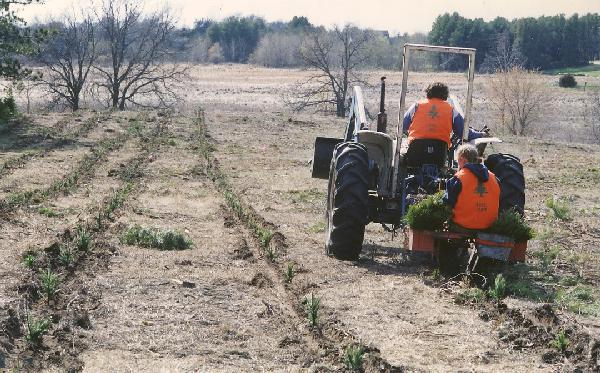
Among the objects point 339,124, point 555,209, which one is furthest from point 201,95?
point 555,209

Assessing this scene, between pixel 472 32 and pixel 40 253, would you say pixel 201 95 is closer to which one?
pixel 472 32

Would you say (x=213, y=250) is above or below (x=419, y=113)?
below

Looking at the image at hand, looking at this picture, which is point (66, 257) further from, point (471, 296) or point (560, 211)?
point (560, 211)

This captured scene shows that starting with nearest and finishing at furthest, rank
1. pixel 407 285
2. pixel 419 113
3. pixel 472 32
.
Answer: pixel 407 285
pixel 419 113
pixel 472 32

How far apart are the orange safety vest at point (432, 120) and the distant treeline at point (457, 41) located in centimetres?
3223

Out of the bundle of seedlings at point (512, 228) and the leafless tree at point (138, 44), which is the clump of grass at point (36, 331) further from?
the leafless tree at point (138, 44)

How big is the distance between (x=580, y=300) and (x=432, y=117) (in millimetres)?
2772

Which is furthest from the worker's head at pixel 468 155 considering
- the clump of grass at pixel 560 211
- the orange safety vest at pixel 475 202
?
the clump of grass at pixel 560 211

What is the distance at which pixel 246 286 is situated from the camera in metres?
9.42

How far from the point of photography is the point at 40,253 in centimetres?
1020

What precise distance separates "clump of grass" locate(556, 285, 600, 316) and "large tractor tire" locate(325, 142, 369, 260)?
2321mm

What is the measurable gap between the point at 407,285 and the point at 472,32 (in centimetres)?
6901

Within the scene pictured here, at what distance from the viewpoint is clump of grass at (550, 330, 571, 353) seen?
7.22 meters

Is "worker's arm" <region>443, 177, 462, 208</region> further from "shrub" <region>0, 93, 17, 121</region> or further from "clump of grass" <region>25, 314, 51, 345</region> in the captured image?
"shrub" <region>0, 93, 17, 121</region>
